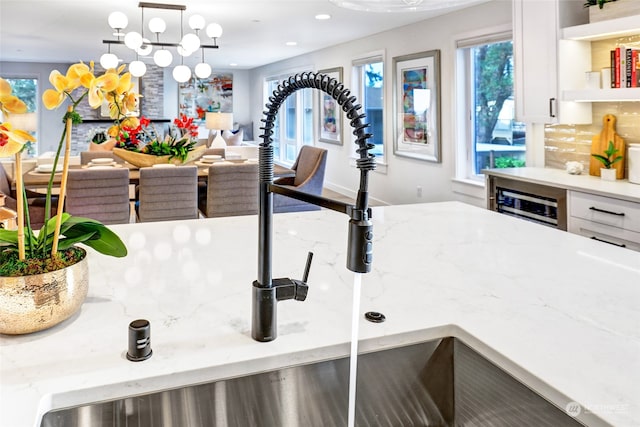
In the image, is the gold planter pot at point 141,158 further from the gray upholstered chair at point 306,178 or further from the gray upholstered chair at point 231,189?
the gray upholstered chair at point 306,178

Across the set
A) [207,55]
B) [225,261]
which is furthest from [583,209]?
[207,55]

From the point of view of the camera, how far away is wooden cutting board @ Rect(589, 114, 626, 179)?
11.5ft

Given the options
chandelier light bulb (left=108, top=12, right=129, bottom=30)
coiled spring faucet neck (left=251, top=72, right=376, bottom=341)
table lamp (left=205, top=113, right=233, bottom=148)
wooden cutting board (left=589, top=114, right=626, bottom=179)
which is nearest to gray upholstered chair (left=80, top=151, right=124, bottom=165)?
chandelier light bulb (left=108, top=12, right=129, bottom=30)

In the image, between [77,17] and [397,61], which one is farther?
[397,61]

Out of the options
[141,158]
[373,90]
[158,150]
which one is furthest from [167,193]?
[373,90]

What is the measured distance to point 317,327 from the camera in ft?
3.12

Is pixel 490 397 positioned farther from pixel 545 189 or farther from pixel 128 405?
pixel 545 189

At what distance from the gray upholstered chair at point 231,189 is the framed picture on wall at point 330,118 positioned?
393 centimetres

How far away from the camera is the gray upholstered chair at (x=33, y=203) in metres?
3.95

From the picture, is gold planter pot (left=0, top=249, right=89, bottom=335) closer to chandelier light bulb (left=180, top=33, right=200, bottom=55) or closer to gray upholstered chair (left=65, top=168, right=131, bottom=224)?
gray upholstered chair (left=65, top=168, right=131, bottom=224)

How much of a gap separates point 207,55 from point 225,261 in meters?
8.98

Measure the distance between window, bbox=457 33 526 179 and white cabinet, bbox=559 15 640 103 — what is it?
956mm

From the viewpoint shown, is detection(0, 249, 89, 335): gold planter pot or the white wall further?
the white wall

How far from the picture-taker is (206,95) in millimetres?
12766
